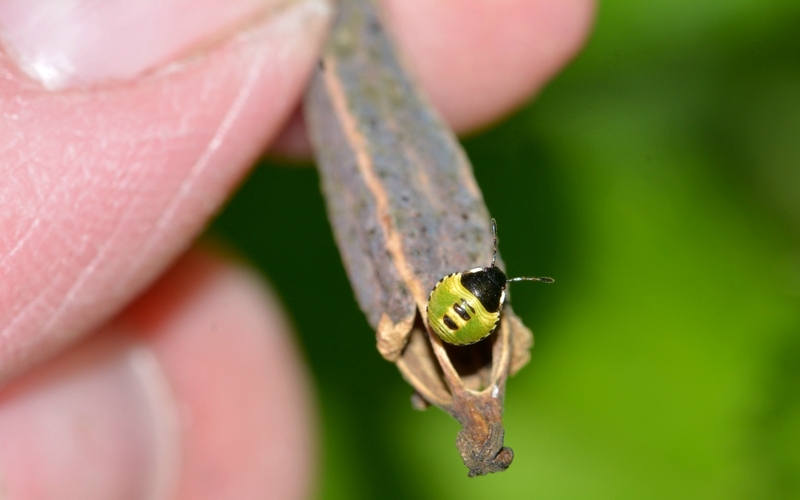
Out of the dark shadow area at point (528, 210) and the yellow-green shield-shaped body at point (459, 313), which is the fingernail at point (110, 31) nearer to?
the yellow-green shield-shaped body at point (459, 313)

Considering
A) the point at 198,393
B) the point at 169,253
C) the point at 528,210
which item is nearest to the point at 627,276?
the point at 528,210

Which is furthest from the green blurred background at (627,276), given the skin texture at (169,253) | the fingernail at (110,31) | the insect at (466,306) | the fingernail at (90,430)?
the insect at (466,306)

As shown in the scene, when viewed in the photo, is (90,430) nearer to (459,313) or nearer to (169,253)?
(169,253)

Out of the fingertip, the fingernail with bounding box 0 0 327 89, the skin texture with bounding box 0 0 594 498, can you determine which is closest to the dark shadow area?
the skin texture with bounding box 0 0 594 498

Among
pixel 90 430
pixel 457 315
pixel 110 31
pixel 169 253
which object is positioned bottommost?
pixel 90 430

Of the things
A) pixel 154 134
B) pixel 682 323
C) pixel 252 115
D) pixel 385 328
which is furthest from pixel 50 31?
pixel 682 323

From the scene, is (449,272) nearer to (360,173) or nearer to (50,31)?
(360,173)
